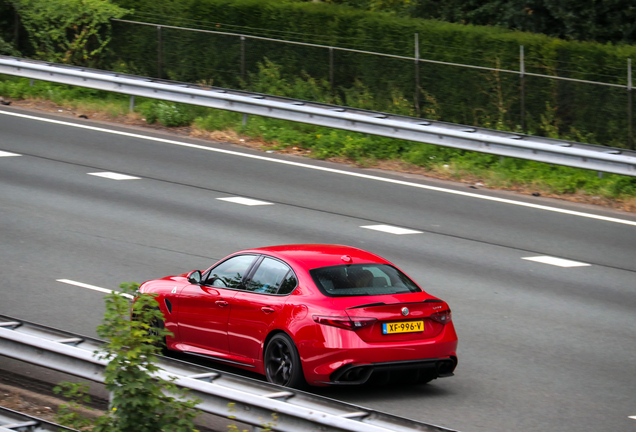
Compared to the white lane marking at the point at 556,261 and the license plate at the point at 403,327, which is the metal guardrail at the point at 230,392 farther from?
the white lane marking at the point at 556,261

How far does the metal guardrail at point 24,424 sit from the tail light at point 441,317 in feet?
10.9

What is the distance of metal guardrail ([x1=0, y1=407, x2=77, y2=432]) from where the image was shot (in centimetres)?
598

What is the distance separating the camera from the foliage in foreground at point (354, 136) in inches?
682

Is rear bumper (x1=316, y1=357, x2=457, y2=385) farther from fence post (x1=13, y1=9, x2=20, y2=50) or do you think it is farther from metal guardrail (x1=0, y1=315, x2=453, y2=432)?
fence post (x1=13, y1=9, x2=20, y2=50)

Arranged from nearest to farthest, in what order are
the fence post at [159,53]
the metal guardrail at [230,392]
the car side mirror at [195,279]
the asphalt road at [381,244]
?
the metal guardrail at [230,392] < the asphalt road at [381,244] < the car side mirror at [195,279] < the fence post at [159,53]

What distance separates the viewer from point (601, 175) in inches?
672

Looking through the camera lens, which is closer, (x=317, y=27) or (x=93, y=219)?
(x=93, y=219)

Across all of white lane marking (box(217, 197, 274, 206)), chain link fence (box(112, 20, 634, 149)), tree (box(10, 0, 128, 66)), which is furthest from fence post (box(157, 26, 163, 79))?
white lane marking (box(217, 197, 274, 206))

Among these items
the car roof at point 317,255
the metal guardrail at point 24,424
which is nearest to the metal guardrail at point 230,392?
the metal guardrail at point 24,424

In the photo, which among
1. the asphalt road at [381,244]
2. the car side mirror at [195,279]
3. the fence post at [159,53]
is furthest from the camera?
the fence post at [159,53]

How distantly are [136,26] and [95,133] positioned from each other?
5682mm

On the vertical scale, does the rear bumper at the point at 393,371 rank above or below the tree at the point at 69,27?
below

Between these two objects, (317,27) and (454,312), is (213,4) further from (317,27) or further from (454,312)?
(454,312)

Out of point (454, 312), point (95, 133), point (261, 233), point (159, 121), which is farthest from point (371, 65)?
point (454, 312)
